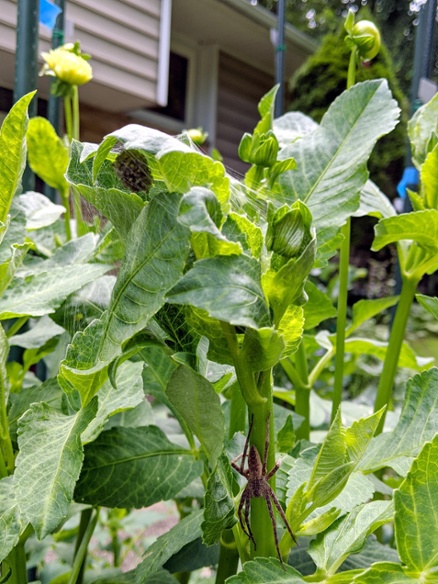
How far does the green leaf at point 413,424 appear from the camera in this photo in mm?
387

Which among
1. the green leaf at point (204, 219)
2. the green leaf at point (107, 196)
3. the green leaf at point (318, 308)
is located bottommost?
the green leaf at point (318, 308)

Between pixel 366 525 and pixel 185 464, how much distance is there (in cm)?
17

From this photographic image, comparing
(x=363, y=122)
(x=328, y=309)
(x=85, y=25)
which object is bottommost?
(x=328, y=309)

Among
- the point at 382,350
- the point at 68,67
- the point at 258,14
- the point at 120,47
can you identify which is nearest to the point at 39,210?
the point at 68,67

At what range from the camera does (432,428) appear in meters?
0.38

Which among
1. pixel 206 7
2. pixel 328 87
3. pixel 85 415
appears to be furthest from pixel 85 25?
pixel 85 415

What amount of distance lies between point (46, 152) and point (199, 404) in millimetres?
471

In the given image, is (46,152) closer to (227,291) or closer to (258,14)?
(227,291)

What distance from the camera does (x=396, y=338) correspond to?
0.55m

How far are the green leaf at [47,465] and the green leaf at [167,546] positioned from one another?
112 millimetres

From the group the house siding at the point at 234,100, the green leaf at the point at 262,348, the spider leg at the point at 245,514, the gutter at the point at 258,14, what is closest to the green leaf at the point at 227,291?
the green leaf at the point at 262,348

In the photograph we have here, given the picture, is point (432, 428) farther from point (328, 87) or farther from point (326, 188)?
point (328, 87)

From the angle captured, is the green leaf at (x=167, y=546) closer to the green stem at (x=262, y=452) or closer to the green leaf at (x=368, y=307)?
the green stem at (x=262, y=452)

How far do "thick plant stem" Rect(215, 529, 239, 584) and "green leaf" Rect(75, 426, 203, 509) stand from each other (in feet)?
0.21
